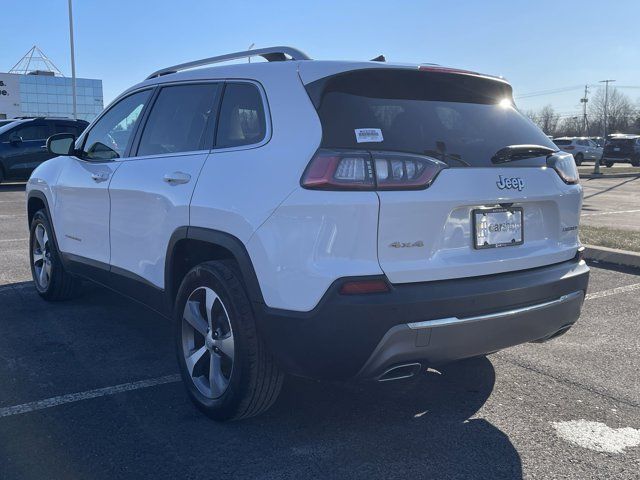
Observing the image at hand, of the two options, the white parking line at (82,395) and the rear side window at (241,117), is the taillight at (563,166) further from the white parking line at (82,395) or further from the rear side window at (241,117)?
the white parking line at (82,395)

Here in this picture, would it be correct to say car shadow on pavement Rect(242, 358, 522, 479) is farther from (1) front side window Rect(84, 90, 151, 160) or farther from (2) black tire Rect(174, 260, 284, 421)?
(1) front side window Rect(84, 90, 151, 160)

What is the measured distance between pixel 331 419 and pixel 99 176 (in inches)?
95.9

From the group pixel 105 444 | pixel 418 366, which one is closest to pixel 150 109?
pixel 105 444

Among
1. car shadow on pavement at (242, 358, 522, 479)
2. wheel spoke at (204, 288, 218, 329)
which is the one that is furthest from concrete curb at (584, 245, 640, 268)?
wheel spoke at (204, 288, 218, 329)

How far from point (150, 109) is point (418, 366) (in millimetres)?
2546

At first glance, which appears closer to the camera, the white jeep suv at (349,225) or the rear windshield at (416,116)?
the white jeep suv at (349,225)

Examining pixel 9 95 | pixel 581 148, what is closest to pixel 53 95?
pixel 9 95

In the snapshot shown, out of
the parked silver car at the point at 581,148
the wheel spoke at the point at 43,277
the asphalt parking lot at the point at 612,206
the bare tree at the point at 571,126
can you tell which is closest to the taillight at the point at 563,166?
the wheel spoke at the point at 43,277

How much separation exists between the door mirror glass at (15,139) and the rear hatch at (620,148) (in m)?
29.3

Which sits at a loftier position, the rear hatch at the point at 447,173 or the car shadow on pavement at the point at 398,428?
the rear hatch at the point at 447,173

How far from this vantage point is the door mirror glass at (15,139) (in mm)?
16766

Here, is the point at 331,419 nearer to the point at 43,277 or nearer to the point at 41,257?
the point at 43,277

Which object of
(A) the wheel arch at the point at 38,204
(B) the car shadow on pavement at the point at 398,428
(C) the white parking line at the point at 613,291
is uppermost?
(A) the wheel arch at the point at 38,204

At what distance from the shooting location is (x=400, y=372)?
114 inches
